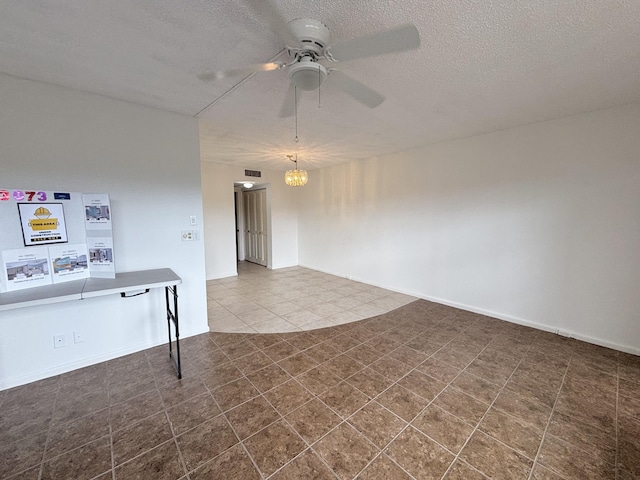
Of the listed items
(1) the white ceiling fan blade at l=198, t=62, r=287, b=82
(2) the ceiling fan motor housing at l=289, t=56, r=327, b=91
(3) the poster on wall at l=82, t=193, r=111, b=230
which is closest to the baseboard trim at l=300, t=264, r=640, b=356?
(2) the ceiling fan motor housing at l=289, t=56, r=327, b=91

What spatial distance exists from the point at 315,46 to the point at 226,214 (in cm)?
492

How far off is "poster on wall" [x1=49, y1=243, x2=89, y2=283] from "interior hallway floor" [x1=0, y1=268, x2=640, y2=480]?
2.97 ft

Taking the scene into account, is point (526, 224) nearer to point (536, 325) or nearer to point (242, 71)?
point (536, 325)

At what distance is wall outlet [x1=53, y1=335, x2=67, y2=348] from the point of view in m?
2.38

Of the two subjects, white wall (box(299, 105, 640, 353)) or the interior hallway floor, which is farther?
white wall (box(299, 105, 640, 353))

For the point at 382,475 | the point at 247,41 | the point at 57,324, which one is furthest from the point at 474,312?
the point at 57,324

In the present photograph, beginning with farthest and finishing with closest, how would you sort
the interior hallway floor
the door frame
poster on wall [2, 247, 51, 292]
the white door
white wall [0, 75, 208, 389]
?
the white door < the door frame < white wall [0, 75, 208, 389] < poster on wall [2, 247, 51, 292] < the interior hallway floor

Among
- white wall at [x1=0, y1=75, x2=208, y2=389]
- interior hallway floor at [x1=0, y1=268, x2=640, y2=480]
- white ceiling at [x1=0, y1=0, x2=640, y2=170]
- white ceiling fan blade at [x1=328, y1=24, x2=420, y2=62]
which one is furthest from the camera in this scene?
white wall at [x1=0, y1=75, x2=208, y2=389]

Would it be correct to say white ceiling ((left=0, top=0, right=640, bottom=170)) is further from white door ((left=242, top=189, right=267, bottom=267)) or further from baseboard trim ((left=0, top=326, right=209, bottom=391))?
Answer: white door ((left=242, top=189, right=267, bottom=267))

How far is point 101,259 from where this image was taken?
2453 millimetres

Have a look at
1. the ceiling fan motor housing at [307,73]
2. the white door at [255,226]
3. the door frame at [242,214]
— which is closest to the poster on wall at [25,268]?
the ceiling fan motor housing at [307,73]

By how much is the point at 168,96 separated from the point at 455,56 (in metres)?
2.45

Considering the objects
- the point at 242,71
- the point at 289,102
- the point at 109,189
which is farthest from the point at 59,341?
the point at 289,102

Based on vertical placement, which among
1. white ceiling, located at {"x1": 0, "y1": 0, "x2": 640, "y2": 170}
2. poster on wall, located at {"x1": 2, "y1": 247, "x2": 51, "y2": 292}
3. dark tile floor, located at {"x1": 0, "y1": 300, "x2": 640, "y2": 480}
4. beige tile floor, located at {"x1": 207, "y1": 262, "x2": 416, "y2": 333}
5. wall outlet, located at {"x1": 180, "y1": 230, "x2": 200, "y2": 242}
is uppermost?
white ceiling, located at {"x1": 0, "y1": 0, "x2": 640, "y2": 170}
